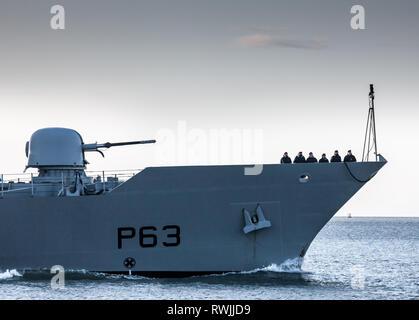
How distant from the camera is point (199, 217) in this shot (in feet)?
87.5

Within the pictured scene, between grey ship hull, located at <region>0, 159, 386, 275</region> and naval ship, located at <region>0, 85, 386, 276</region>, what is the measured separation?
0.12ft

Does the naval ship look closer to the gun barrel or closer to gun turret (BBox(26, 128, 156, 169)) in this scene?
gun turret (BBox(26, 128, 156, 169))

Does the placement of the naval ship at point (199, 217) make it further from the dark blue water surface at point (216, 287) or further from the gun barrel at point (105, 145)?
the gun barrel at point (105, 145)

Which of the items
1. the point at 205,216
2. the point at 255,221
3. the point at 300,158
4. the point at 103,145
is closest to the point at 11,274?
the point at 103,145

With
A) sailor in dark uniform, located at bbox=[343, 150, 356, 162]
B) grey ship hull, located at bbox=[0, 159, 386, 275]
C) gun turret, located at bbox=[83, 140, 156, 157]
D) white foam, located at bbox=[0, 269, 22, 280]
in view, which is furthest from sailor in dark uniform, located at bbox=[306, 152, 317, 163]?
white foam, located at bbox=[0, 269, 22, 280]

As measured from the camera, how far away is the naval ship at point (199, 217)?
26719mm

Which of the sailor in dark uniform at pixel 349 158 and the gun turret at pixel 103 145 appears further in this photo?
the gun turret at pixel 103 145

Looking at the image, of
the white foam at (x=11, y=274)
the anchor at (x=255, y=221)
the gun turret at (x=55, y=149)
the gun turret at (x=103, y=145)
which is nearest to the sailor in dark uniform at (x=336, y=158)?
the anchor at (x=255, y=221)

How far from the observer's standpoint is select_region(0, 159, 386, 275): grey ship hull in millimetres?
26719

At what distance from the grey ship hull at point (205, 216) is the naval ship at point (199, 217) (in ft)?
0.12

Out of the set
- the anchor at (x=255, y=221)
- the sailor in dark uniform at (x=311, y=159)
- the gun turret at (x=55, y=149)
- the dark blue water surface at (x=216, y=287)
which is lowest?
the dark blue water surface at (x=216, y=287)

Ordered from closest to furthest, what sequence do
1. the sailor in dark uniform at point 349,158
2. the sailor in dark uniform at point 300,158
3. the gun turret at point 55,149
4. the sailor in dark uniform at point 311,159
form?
1. the sailor in dark uniform at point 349,158
2. the sailor in dark uniform at point 311,159
3. the sailor in dark uniform at point 300,158
4. the gun turret at point 55,149
